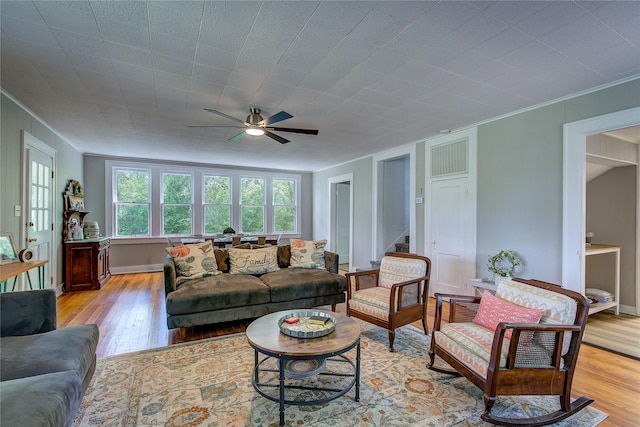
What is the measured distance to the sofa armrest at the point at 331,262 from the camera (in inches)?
166

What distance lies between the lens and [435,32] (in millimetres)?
2025

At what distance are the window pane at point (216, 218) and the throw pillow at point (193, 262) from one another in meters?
3.70

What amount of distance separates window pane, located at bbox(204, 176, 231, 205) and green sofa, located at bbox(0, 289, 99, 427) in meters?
5.37

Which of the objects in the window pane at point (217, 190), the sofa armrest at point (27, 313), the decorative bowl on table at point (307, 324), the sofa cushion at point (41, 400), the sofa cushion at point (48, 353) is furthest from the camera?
the window pane at point (217, 190)

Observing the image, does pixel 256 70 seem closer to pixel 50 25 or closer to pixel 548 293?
pixel 50 25

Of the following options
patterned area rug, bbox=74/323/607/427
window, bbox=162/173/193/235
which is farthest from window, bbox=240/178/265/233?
patterned area rug, bbox=74/323/607/427

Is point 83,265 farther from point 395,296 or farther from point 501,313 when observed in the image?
point 501,313

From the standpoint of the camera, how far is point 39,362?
1.60 metres

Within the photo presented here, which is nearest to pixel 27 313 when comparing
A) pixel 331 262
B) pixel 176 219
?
pixel 331 262

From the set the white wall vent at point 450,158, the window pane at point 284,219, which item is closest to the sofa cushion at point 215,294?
the white wall vent at point 450,158

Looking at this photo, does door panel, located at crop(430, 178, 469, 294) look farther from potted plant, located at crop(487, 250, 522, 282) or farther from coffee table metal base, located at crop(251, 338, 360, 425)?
coffee table metal base, located at crop(251, 338, 360, 425)

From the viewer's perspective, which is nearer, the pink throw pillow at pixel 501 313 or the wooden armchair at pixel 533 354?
the wooden armchair at pixel 533 354

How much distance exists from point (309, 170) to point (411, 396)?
678 centimetres

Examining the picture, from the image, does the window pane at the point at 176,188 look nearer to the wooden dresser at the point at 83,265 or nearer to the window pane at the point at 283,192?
the wooden dresser at the point at 83,265
